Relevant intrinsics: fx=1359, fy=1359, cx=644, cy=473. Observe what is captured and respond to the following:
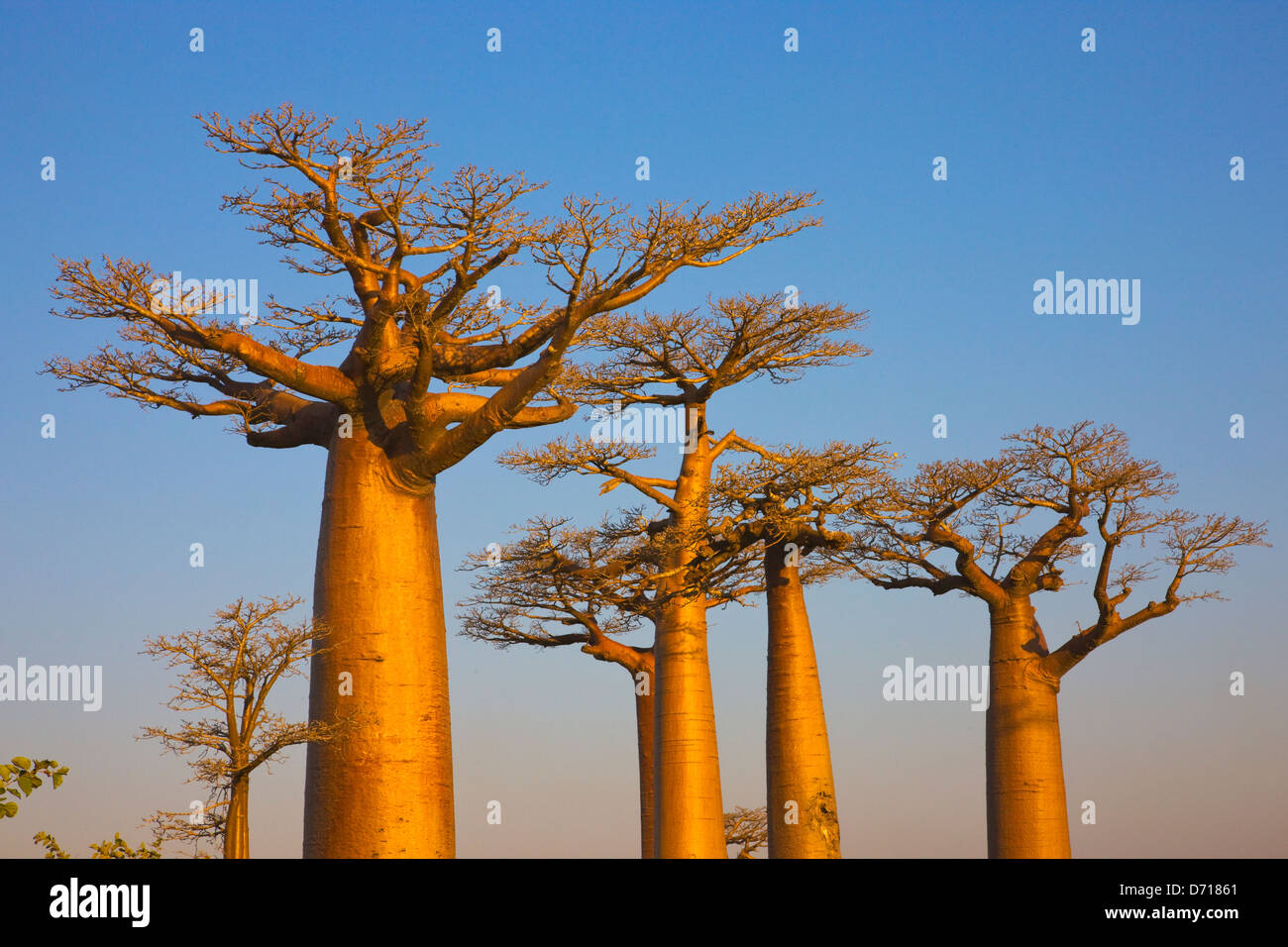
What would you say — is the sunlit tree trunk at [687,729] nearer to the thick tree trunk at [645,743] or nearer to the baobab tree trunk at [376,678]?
the thick tree trunk at [645,743]

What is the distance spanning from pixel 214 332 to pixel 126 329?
40.6 inches

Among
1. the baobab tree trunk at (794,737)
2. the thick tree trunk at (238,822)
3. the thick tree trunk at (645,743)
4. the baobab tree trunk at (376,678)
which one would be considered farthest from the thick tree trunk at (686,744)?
the thick tree trunk at (238,822)

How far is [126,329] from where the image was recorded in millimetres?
11102

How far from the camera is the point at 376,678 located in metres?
10.3

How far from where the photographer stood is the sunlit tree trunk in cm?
1585

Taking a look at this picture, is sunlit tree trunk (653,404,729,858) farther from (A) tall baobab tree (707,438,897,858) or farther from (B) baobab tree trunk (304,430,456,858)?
(B) baobab tree trunk (304,430,456,858)

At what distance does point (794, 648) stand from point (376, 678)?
710 cm

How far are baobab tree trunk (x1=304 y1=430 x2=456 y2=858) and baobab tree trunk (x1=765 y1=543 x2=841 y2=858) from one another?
627cm

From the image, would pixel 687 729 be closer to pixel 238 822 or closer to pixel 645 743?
pixel 645 743

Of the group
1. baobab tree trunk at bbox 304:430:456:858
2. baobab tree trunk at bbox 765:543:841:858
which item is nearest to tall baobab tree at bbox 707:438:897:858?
baobab tree trunk at bbox 765:543:841:858

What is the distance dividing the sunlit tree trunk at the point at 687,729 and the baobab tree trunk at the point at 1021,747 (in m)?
3.85
